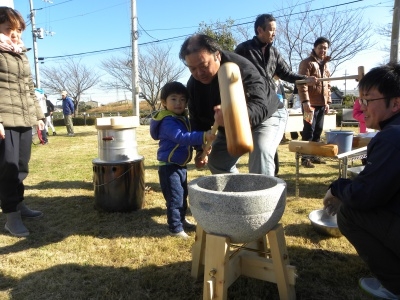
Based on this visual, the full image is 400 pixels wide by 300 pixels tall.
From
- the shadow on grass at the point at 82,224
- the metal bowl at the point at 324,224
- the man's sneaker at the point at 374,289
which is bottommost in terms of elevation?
the shadow on grass at the point at 82,224

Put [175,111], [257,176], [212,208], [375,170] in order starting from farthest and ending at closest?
[175,111] → [257,176] → [212,208] → [375,170]

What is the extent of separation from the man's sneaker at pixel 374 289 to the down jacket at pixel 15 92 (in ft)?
8.98

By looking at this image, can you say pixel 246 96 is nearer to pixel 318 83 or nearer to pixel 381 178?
pixel 381 178

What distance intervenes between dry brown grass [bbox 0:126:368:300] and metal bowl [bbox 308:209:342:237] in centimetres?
5

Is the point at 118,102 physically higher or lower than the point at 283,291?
higher

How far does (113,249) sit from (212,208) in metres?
1.27

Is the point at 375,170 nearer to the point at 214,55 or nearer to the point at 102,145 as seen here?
the point at 214,55

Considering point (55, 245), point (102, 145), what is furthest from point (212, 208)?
point (102, 145)

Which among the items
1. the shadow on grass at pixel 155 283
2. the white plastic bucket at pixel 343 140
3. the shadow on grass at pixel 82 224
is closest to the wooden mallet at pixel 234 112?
the shadow on grass at pixel 155 283

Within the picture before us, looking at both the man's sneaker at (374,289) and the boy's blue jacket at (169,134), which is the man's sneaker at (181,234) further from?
the man's sneaker at (374,289)

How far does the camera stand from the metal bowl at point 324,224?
2.51 meters

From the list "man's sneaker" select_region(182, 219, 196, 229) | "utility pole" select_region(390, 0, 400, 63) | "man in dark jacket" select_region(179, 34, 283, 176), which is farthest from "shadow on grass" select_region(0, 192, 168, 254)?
"utility pole" select_region(390, 0, 400, 63)

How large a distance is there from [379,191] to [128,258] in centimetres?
171

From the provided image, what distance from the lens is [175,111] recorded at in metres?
2.65
